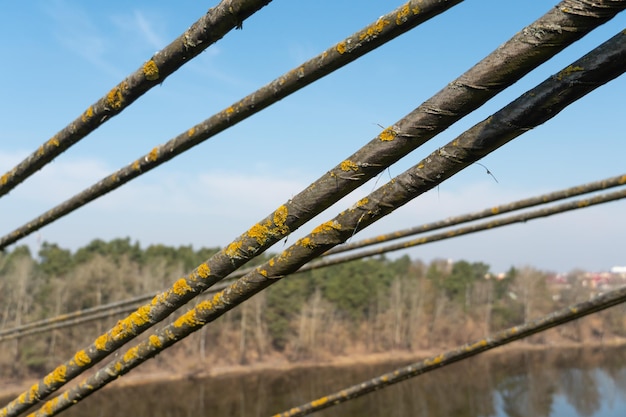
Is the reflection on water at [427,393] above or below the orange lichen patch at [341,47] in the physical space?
below

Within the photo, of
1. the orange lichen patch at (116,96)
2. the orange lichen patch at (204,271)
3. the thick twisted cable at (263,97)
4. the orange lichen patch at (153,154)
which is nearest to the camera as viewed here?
the thick twisted cable at (263,97)

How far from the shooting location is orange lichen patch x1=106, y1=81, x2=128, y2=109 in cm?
207

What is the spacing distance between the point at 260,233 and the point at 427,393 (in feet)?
115

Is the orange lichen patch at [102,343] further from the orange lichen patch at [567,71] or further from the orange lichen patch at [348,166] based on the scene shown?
the orange lichen patch at [567,71]

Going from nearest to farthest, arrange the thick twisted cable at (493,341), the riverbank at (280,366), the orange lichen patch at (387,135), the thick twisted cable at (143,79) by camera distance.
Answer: the orange lichen patch at (387,135)
the thick twisted cable at (143,79)
the thick twisted cable at (493,341)
the riverbank at (280,366)

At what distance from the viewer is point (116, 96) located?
82.8 inches

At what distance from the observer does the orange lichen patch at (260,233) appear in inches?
66.6

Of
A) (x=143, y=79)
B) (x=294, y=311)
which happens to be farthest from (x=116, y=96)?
(x=294, y=311)

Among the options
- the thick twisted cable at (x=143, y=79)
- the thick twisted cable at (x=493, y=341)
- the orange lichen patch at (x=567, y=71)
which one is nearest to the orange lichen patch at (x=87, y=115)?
the thick twisted cable at (x=143, y=79)

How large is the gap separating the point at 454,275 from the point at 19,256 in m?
44.1

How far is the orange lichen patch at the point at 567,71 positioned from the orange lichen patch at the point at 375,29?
22.0 inches

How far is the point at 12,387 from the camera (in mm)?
37531

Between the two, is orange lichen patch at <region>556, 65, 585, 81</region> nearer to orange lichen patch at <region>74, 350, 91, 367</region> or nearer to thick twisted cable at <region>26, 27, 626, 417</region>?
thick twisted cable at <region>26, 27, 626, 417</region>

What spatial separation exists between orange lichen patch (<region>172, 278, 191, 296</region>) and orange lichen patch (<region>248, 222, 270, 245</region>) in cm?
34
